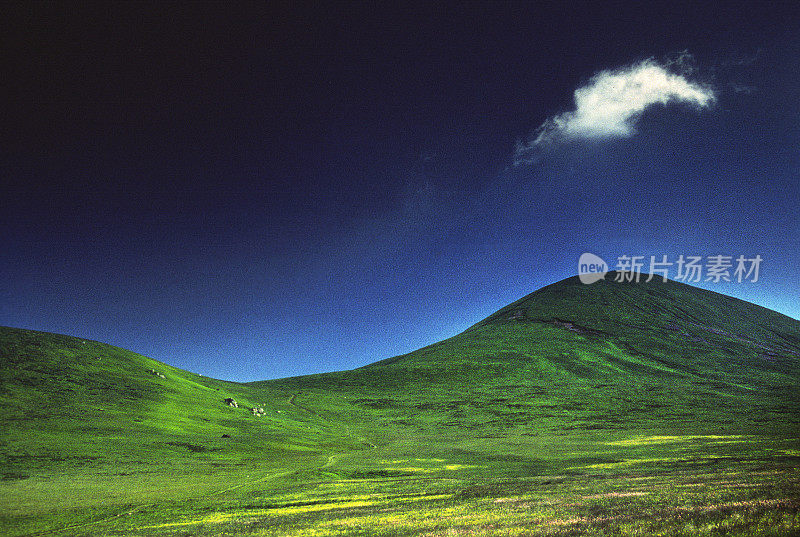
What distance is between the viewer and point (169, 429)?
92.7 meters

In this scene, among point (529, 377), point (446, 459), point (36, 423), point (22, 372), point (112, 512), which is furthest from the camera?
point (529, 377)

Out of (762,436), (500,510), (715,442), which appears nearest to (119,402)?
(500,510)

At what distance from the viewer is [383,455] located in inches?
2982

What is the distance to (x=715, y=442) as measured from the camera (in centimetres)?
6969

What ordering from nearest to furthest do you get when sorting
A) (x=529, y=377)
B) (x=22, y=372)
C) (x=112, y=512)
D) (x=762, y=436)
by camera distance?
(x=112, y=512)
(x=762, y=436)
(x=22, y=372)
(x=529, y=377)

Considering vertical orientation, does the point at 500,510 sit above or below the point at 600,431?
above

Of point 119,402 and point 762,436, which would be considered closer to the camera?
point 762,436

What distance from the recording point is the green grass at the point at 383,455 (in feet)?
80.6

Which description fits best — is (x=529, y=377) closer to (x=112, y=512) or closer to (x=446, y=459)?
(x=446, y=459)

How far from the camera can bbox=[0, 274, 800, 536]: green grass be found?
2458cm

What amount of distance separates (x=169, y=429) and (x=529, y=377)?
491ft

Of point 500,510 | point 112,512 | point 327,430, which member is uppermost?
point 500,510

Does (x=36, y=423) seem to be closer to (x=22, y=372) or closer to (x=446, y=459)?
(x=22, y=372)

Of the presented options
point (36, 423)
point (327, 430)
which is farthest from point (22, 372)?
point (327, 430)
